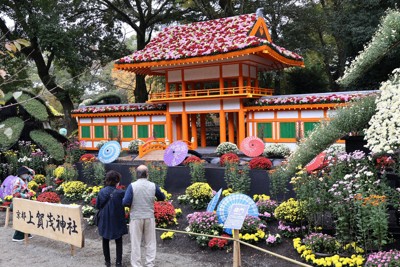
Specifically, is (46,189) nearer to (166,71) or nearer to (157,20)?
(166,71)

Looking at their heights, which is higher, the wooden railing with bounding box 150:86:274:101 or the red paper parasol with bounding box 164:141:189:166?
the wooden railing with bounding box 150:86:274:101

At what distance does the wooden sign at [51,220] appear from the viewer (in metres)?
8.43

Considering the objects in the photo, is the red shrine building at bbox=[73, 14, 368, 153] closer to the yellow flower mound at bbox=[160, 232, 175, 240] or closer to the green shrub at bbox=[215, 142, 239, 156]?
the green shrub at bbox=[215, 142, 239, 156]

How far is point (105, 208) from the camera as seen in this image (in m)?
7.52

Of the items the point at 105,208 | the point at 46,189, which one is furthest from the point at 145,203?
the point at 46,189

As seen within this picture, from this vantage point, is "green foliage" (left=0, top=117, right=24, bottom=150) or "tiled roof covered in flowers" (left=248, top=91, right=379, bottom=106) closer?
"tiled roof covered in flowers" (left=248, top=91, right=379, bottom=106)

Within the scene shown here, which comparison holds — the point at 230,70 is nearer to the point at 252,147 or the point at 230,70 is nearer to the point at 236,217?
the point at 252,147

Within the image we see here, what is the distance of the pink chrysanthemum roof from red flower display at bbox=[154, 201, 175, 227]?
9131 mm

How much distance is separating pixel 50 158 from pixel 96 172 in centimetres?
407

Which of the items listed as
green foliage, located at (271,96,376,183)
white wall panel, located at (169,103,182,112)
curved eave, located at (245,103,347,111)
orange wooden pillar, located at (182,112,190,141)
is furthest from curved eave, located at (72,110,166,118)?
green foliage, located at (271,96,376,183)

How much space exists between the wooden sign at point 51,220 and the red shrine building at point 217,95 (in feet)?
33.0

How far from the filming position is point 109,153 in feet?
53.7

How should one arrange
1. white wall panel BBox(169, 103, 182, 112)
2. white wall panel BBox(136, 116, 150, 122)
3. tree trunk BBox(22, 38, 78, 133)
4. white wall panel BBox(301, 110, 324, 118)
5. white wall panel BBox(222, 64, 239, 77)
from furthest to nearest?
tree trunk BBox(22, 38, 78, 133), white wall panel BBox(136, 116, 150, 122), white wall panel BBox(169, 103, 182, 112), white wall panel BBox(222, 64, 239, 77), white wall panel BBox(301, 110, 324, 118)

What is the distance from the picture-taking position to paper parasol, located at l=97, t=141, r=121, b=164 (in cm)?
1615
